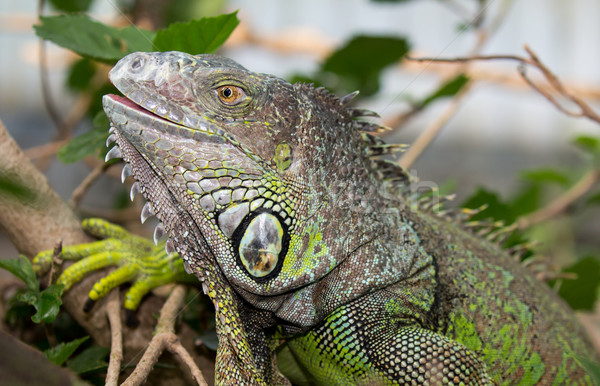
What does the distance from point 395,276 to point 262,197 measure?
720 mm

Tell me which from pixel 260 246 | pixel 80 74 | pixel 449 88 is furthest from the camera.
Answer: pixel 80 74

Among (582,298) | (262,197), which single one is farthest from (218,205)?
(582,298)

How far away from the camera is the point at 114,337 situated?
242 cm

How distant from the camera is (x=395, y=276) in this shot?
237cm

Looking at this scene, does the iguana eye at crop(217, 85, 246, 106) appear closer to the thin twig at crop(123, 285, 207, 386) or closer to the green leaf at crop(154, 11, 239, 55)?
the green leaf at crop(154, 11, 239, 55)

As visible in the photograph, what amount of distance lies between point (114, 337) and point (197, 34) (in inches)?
60.0

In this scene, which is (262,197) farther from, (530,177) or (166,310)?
(530,177)

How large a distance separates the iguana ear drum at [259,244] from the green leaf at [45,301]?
87cm

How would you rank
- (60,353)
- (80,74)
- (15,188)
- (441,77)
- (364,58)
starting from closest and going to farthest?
(15,188), (60,353), (364,58), (80,74), (441,77)

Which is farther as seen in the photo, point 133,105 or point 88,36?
point 88,36

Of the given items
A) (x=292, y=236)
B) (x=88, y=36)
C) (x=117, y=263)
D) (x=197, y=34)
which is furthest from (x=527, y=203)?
(x=88, y=36)

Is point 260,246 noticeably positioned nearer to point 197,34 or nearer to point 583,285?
point 197,34

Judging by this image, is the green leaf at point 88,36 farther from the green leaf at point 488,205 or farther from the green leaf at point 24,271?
the green leaf at point 488,205

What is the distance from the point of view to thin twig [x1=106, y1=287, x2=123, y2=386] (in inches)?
84.8
